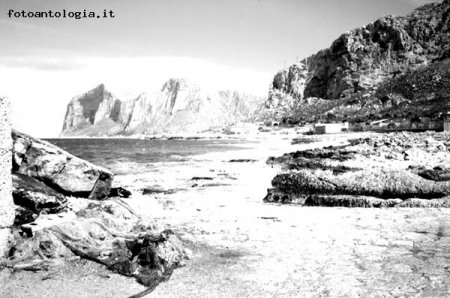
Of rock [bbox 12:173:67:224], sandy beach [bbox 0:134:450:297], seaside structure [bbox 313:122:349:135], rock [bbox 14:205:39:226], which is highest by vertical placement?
seaside structure [bbox 313:122:349:135]

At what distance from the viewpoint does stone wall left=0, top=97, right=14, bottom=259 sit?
195 inches

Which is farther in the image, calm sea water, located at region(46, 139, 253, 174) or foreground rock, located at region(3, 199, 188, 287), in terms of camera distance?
calm sea water, located at region(46, 139, 253, 174)

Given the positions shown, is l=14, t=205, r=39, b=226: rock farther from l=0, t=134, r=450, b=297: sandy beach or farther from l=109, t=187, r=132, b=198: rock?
l=109, t=187, r=132, b=198: rock

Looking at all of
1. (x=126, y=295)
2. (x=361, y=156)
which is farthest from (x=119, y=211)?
(x=361, y=156)

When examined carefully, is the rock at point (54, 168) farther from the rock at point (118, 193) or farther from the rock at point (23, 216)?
the rock at point (23, 216)

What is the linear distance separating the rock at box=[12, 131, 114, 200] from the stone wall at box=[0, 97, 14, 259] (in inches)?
71.2

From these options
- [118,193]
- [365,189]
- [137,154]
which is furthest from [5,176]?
[137,154]

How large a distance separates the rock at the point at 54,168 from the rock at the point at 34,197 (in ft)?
1.20

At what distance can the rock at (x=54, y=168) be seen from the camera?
6871mm

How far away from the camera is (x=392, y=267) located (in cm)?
489

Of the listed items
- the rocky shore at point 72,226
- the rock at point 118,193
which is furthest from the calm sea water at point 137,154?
the rocky shore at point 72,226

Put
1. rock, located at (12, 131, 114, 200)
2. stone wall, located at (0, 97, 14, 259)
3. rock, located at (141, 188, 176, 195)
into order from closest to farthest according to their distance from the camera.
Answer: stone wall, located at (0, 97, 14, 259) → rock, located at (12, 131, 114, 200) → rock, located at (141, 188, 176, 195)

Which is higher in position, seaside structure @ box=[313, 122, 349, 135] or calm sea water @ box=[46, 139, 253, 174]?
seaside structure @ box=[313, 122, 349, 135]

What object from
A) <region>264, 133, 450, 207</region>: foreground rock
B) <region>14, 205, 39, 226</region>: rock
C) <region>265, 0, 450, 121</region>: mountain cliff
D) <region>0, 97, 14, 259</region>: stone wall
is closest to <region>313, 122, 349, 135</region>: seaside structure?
<region>265, 0, 450, 121</region>: mountain cliff
